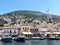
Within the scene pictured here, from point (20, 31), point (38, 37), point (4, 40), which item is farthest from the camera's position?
point (20, 31)

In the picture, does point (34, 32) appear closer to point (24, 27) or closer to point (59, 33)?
point (24, 27)

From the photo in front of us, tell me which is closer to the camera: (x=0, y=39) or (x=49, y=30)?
(x=0, y=39)

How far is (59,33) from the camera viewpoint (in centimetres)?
5044

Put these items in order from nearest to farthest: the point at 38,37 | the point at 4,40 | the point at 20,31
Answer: the point at 4,40, the point at 38,37, the point at 20,31

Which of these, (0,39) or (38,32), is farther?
(38,32)

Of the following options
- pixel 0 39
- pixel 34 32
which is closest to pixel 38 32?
pixel 34 32

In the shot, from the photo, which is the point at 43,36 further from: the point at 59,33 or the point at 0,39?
the point at 0,39

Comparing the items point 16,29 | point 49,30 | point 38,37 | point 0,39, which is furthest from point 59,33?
point 0,39

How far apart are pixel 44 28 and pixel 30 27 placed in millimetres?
3252

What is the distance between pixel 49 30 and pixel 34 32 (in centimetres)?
395

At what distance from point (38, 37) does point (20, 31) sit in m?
5.03

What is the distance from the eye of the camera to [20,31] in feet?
163

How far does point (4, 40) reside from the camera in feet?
128

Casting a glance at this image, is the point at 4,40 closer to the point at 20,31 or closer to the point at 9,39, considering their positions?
the point at 9,39
